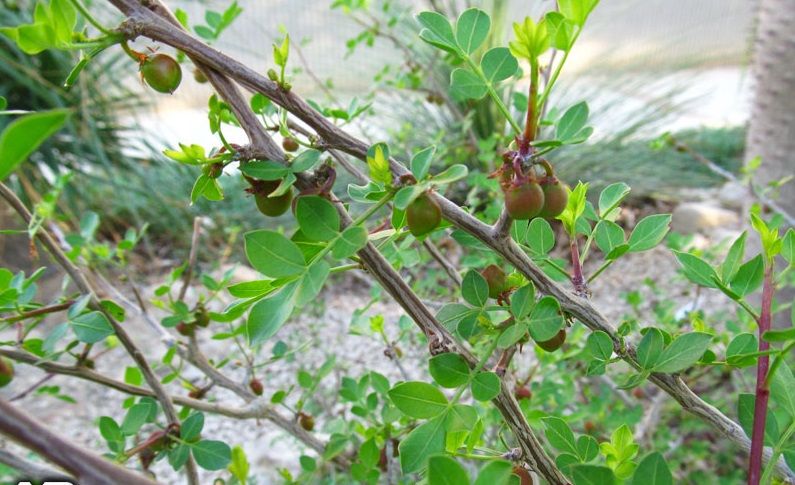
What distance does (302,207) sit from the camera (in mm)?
291

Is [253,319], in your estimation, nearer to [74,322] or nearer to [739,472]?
[74,322]

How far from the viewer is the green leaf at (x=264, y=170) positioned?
306mm

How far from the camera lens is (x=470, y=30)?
0.32 meters

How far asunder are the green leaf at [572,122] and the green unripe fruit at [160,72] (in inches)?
7.0

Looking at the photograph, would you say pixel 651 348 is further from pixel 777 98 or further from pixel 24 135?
pixel 777 98

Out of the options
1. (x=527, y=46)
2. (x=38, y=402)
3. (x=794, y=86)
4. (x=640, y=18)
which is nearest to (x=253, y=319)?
(x=527, y=46)

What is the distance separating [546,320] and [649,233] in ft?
0.32

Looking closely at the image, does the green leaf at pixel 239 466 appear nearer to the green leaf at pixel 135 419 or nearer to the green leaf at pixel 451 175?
the green leaf at pixel 135 419

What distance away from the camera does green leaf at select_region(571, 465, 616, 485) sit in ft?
0.81

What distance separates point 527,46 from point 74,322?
1.07 feet

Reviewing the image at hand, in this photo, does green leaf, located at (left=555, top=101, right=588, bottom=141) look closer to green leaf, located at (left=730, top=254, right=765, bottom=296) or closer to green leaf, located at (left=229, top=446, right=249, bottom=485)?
green leaf, located at (left=730, top=254, right=765, bottom=296)

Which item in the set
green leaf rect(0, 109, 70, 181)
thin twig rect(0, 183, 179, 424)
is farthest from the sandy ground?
green leaf rect(0, 109, 70, 181)

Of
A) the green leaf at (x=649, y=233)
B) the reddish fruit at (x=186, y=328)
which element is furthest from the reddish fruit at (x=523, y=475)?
the reddish fruit at (x=186, y=328)

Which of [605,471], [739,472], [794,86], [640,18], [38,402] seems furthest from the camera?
[640,18]
